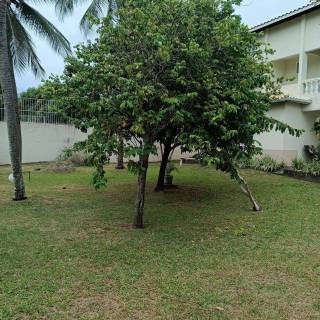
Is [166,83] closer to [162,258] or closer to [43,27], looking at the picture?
[162,258]

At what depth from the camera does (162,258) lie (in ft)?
18.2

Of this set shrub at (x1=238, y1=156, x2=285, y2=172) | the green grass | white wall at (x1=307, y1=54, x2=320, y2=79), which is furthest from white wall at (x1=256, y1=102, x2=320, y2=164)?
the green grass

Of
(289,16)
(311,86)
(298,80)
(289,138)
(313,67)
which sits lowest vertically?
(289,138)

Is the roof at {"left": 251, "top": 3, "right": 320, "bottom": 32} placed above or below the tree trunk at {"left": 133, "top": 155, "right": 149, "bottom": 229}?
above

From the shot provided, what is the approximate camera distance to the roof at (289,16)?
14569 millimetres

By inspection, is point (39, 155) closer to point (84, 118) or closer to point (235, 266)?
point (84, 118)

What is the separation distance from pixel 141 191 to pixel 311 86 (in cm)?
1039

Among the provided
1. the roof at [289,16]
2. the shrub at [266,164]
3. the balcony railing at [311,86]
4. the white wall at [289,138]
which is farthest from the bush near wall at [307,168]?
the roof at [289,16]

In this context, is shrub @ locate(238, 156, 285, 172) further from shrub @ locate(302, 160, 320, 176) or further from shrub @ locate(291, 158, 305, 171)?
shrub @ locate(302, 160, 320, 176)

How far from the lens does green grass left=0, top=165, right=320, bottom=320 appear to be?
411cm

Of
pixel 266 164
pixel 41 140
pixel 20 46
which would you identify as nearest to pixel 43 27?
pixel 20 46

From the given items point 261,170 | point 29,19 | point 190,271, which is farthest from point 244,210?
point 29,19

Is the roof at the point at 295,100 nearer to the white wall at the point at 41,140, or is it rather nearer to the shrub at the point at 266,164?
the shrub at the point at 266,164

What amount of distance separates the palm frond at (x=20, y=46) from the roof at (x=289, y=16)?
884 cm
